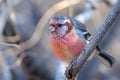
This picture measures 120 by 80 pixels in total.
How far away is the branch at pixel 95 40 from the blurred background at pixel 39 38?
5.77 ft

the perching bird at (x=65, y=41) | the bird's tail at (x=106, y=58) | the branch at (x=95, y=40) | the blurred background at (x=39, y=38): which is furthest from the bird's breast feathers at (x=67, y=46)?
the blurred background at (x=39, y=38)

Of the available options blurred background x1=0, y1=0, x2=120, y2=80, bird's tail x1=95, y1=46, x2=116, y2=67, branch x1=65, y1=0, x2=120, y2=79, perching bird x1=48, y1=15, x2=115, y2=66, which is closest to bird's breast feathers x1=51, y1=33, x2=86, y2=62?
perching bird x1=48, y1=15, x2=115, y2=66

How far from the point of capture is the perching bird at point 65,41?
3.47 metres

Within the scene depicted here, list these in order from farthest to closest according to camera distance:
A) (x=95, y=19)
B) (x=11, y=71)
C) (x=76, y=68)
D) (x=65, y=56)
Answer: (x=95, y=19) < (x=11, y=71) < (x=65, y=56) < (x=76, y=68)

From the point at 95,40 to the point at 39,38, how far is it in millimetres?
3501

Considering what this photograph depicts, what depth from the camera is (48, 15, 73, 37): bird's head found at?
348 cm

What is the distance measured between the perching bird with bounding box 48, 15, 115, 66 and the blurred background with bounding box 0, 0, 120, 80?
41.6 inches

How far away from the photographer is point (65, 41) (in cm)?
352

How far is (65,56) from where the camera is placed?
138 inches

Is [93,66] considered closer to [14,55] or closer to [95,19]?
[95,19]

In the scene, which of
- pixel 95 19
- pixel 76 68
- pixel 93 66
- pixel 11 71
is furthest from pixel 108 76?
pixel 76 68

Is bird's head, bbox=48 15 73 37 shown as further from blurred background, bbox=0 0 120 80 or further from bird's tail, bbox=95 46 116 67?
blurred background, bbox=0 0 120 80

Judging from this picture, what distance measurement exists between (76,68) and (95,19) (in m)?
3.14

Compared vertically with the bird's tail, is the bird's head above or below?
above
